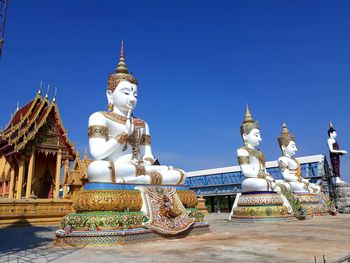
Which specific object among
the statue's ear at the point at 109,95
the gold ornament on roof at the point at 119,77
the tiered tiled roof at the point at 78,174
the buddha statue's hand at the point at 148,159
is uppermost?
the gold ornament on roof at the point at 119,77

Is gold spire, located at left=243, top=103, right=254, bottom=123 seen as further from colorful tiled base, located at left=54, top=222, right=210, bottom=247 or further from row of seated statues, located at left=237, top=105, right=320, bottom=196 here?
colorful tiled base, located at left=54, top=222, right=210, bottom=247

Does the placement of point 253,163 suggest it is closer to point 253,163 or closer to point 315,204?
point 253,163

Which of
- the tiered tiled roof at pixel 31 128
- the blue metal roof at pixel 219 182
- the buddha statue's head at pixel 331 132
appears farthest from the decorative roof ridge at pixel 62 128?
the buddha statue's head at pixel 331 132

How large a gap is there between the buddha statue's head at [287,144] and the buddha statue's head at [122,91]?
10544mm

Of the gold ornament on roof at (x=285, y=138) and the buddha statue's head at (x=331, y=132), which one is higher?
the buddha statue's head at (x=331, y=132)

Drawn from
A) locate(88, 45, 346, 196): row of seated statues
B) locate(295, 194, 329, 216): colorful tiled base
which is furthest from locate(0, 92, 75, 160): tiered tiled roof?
locate(295, 194, 329, 216): colorful tiled base

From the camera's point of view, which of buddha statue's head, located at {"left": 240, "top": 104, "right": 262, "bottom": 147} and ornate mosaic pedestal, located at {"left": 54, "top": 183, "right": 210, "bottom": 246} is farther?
buddha statue's head, located at {"left": 240, "top": 104, "right": 262, "bottom": 147}

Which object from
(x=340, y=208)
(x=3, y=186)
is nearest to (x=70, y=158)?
(x=3, y=186)

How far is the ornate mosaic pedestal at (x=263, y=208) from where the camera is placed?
12297 mm

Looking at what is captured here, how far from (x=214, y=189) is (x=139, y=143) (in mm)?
22285

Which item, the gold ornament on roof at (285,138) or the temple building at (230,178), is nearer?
the gold ornament on roof at (285,138)

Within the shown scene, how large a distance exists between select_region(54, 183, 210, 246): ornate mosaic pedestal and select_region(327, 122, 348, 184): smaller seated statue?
1754cm

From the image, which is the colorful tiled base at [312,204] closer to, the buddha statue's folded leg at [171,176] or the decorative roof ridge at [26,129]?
the buddha statue's folded leg at [171,176]

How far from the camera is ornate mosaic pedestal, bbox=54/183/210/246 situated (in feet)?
22.7
